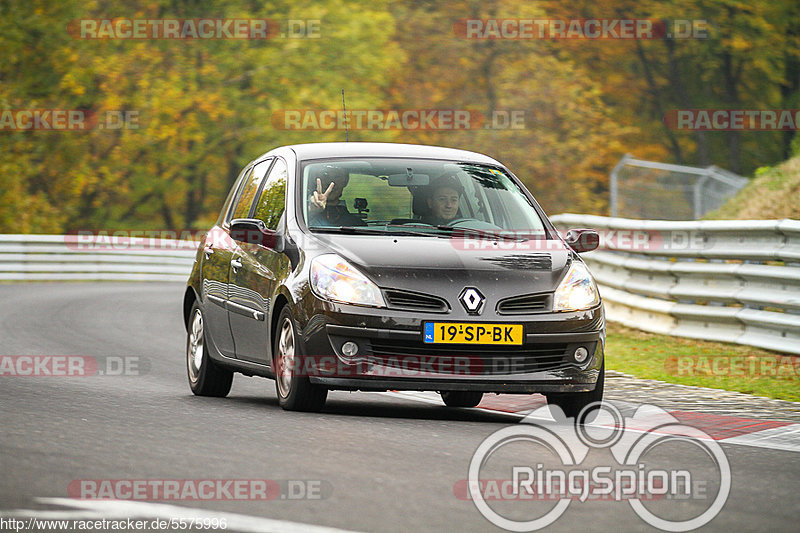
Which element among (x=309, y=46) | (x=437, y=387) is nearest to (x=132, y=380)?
(x=437, y=387)

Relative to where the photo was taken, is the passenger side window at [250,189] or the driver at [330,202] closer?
the driver at [330,202]

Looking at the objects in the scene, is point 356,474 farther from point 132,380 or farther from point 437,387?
point 132,380

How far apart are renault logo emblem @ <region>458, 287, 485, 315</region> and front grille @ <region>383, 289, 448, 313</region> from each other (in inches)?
4.6

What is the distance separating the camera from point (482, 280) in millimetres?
9070

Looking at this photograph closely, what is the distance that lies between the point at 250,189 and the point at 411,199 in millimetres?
1642

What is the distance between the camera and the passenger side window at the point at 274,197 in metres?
10.3

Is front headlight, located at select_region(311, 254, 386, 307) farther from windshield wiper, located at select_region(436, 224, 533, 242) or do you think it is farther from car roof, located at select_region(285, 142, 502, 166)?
car roof, located at select_region(285, 142, 502, 166)

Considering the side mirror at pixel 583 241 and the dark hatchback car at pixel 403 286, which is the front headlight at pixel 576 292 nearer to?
the dark hatchback car at pixel 403 286

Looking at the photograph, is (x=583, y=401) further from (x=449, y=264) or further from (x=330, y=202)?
(x=330, y=202)

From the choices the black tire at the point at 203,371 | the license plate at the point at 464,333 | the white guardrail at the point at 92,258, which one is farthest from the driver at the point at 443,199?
the white guardrail at the point at 92,258

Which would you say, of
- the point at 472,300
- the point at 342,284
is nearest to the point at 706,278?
the point at 472,300

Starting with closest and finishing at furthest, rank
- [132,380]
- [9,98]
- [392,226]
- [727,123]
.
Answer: [392,226] → [132,380] → [9,98] → [727,123]

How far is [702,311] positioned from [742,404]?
440 centimetres

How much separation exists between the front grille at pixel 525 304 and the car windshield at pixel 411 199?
0.96m
